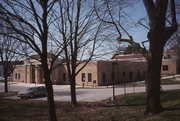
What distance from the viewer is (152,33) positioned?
27.7 feet

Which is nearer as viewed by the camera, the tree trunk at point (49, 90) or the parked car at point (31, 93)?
the tree trunk at point (49, 90)

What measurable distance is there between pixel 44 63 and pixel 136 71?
146 feet

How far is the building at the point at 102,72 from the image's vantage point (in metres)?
41.2

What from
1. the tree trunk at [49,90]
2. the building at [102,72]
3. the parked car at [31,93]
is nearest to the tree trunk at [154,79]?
the tree trunk at [49,90]

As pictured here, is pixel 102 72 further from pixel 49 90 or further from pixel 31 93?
pixel 49 90

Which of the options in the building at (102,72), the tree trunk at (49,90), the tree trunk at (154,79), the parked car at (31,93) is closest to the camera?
the tree trunk at (49,90)

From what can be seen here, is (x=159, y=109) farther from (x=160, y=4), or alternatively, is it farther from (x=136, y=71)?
(x=136, y=71)

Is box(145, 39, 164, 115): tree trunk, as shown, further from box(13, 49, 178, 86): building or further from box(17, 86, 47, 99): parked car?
box(13, 49, 178, 86): building

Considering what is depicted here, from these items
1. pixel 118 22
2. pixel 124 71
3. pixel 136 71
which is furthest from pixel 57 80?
pixel 118 22

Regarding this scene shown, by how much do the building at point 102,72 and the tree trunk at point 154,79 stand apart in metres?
27.9

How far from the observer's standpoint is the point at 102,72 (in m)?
41.6

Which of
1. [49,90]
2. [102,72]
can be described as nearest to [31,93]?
[49,90]

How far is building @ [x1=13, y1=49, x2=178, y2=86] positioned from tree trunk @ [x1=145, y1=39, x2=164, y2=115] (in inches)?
1097

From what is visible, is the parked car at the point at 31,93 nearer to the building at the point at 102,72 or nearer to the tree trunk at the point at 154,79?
the building at the point at 102,72
